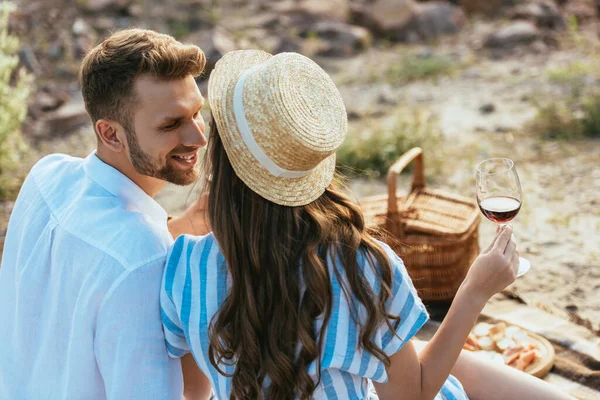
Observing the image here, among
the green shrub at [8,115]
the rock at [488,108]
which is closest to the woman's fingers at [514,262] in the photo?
the green shrub at [8,115]

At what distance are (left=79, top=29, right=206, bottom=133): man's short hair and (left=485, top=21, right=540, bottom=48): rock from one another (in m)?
7.11

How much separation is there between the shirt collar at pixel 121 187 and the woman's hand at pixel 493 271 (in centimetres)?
89

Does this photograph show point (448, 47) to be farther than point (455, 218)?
Yes

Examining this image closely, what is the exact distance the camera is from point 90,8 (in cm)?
955

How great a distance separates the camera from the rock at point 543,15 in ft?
30.2

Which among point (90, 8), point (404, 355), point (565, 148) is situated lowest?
point (90, 8)

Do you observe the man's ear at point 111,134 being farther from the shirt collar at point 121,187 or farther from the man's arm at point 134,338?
the man's arm at point 134,338

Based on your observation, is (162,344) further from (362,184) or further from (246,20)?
(246,20)

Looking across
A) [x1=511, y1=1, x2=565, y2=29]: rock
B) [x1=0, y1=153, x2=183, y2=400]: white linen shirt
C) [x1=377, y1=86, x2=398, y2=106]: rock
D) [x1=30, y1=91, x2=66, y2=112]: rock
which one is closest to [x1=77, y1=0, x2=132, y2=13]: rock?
[x1=30, y1=91, x2=66, y2=112]: rock

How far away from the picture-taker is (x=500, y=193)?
2203 mm

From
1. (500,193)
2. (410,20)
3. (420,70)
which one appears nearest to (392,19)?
(410,20)

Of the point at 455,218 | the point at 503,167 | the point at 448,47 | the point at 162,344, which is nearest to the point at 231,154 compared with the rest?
the point at 162,344

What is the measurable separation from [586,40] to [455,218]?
5.91 m

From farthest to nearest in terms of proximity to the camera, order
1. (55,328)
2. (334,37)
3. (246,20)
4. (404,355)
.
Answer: (246,20), (334,37), (55,328), (404,355)
